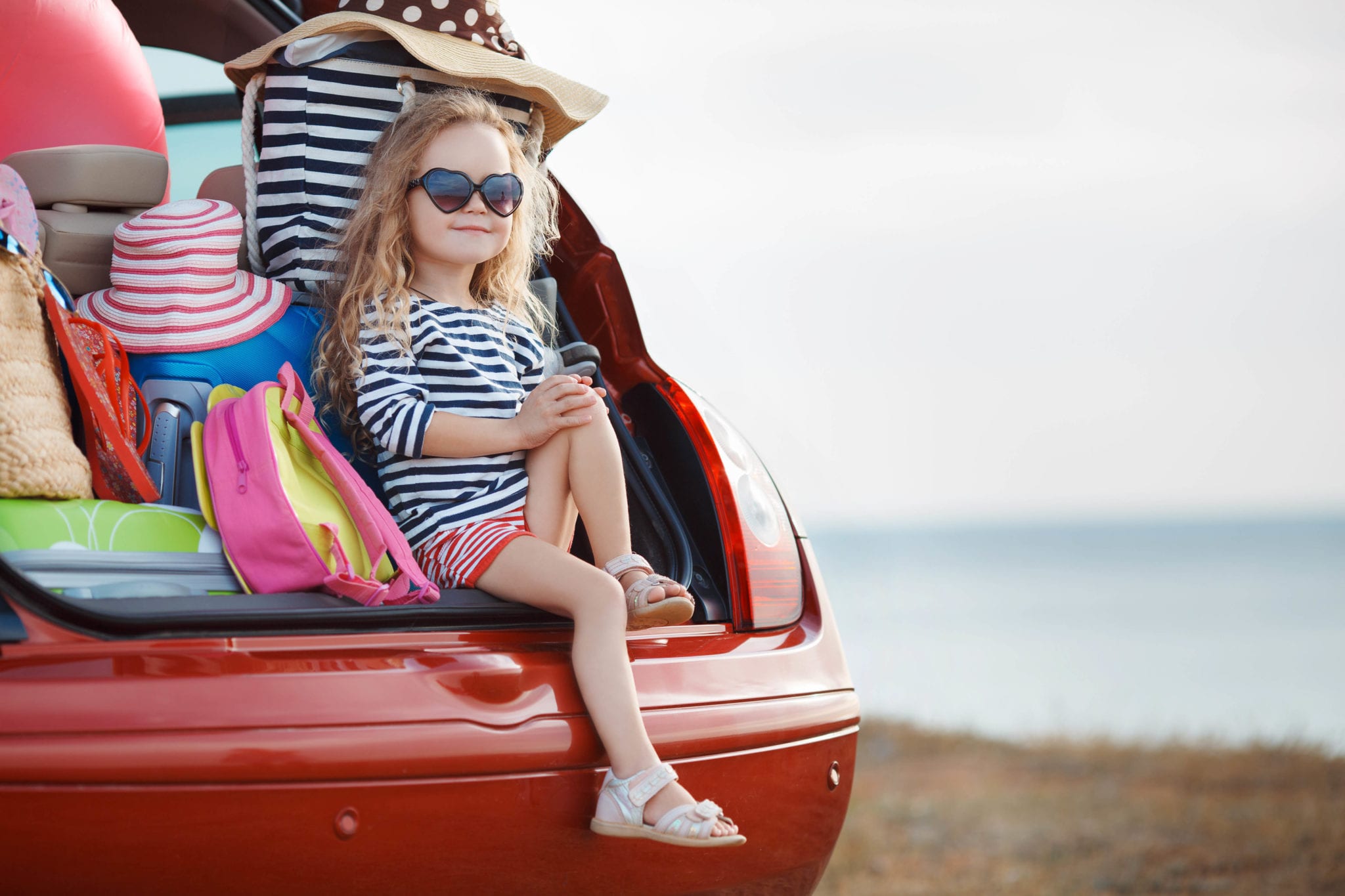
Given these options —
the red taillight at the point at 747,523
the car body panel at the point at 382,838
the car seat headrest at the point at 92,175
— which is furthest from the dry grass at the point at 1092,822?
the car seat headrest at the point at 92,175

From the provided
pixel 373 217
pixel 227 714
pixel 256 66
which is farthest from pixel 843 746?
pixel 256 66

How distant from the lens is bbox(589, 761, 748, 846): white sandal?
4.73 ft

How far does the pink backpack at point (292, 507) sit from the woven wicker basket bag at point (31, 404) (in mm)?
157

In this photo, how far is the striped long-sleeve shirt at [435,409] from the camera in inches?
70.1

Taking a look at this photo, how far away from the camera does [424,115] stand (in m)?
1.95

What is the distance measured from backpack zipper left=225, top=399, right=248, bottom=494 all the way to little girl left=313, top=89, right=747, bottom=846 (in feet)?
0.68

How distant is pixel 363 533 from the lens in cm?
161

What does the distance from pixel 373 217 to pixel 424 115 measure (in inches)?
7.1

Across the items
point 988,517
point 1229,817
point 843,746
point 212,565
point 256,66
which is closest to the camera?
point 212,565

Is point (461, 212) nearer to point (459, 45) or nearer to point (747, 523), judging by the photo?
point (459, 45)

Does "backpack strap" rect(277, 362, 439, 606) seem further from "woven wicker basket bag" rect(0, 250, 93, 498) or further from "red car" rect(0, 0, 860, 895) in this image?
"woven wicker basket bag" rect(0, 250, 93, 498)

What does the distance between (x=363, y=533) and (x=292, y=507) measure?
0.38 ft

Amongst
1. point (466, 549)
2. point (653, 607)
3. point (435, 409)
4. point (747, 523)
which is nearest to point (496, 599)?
point (466, 549)

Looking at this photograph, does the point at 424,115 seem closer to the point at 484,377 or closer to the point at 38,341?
the point at 484,377
